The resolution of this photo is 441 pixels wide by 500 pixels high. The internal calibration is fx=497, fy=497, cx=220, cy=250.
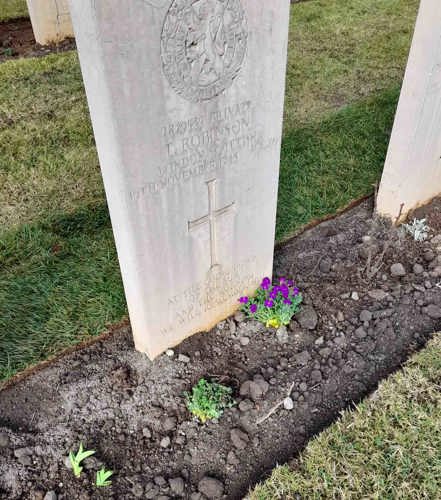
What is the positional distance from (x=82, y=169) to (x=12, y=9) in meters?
5.64

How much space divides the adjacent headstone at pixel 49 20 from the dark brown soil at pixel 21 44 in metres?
0.11

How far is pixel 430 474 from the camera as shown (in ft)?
7.31

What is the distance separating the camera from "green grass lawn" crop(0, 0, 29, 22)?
322 inches

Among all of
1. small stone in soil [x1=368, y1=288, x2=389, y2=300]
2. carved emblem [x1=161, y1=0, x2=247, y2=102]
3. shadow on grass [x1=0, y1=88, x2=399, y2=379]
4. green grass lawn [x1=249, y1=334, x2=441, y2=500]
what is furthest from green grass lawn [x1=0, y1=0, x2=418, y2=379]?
carved emblem [x1=161, y1=0, x2=247, y2=102]

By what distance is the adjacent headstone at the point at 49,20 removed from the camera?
273 inches

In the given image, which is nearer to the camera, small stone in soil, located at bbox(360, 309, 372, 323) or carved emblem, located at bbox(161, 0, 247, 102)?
carved emblem, located at bbox(161, 0, 247, 102)

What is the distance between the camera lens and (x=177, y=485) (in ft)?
7.54

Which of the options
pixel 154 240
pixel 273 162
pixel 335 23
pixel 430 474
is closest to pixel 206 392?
pixel 154 240

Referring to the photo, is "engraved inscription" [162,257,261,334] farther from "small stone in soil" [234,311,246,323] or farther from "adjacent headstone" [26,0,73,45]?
"adjacent headstone" [26,0,73,45]

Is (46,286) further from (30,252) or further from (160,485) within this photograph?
(160,485)

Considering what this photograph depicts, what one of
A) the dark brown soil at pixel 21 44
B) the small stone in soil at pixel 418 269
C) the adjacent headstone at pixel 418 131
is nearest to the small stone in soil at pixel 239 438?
the small stone in soil at pixel 418 269

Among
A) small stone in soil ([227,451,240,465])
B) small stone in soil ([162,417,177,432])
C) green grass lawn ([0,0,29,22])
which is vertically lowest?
small stone in soil ([227,451,240,465])

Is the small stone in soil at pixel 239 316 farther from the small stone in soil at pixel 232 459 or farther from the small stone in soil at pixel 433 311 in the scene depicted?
the small stone in soil at pixel 433 311

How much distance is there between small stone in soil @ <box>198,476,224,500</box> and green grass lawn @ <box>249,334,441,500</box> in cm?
16
